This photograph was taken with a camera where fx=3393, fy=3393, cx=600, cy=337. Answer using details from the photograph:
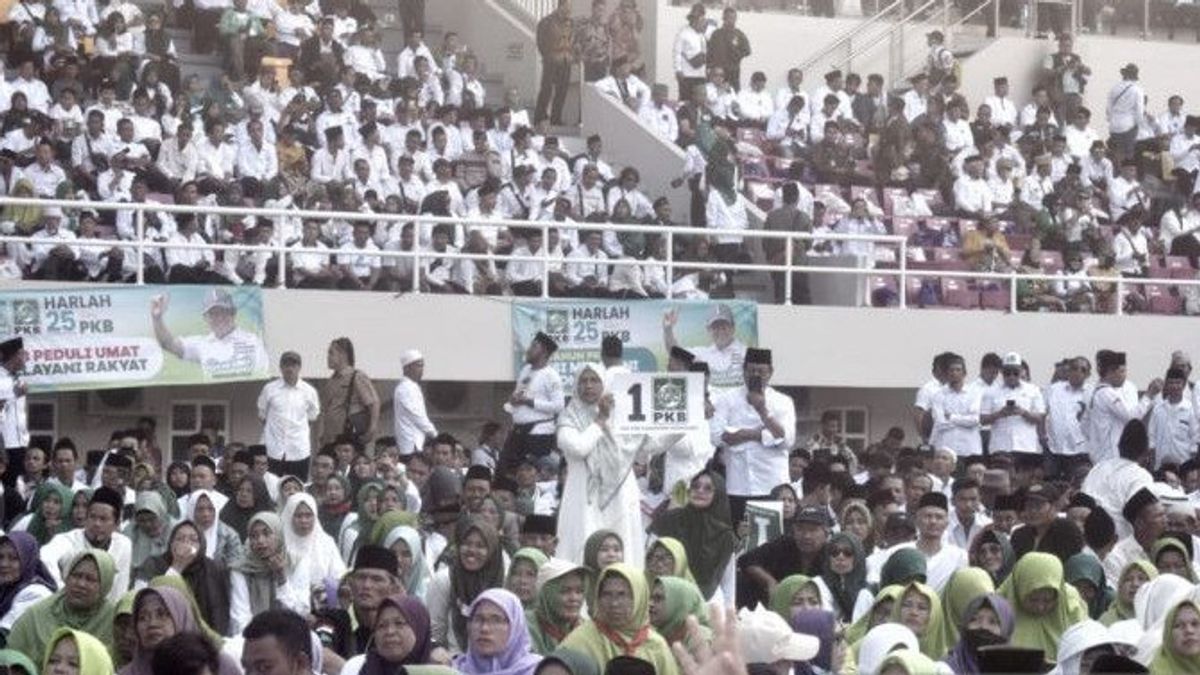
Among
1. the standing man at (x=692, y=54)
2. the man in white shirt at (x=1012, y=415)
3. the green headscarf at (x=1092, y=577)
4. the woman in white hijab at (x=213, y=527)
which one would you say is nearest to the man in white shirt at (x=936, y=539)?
the green headscarf at (x=1092, y=577)

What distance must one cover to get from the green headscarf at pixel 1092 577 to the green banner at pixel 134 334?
919 centimetres

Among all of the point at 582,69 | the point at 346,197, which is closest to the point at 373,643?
the point at 346,197

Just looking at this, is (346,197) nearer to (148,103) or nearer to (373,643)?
(148,103)

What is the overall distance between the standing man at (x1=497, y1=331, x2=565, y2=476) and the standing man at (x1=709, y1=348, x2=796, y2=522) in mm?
1903

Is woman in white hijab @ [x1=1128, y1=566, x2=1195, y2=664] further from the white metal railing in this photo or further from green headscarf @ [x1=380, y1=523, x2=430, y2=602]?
the white metal railing

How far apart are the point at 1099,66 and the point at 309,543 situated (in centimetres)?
2090

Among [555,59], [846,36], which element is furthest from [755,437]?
[846,36]

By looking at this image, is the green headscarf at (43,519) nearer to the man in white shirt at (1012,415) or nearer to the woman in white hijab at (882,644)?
the woman in white hijab at (882,644)

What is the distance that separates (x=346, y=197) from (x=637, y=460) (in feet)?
28.6

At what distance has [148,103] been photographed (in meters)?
27.2

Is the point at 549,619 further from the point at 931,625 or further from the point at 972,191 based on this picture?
the point at 972,191

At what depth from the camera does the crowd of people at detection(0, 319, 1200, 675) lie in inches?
483

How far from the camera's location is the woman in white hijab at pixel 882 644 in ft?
39.5

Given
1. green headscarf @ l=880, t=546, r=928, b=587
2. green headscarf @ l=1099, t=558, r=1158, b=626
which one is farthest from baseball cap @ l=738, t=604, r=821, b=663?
green headscarf @ l=880, t=546, r=928, b=587
